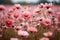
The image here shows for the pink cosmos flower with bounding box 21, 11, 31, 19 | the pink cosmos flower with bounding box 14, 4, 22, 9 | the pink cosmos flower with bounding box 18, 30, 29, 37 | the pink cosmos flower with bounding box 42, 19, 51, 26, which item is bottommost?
the pink cosmos flower with bounding box 18, 30, 29, 37

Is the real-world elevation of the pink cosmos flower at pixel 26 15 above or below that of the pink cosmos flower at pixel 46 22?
above

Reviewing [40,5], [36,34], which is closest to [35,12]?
[40,5]

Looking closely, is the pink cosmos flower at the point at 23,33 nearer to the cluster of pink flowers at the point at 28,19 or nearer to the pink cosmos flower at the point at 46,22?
the cluster of pink flowers at the point at 28,19

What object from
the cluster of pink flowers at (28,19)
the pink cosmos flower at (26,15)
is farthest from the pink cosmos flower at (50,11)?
the pink cosmos flower at (26,15)

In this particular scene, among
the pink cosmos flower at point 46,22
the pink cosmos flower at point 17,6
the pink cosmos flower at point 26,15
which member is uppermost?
the pink cosmos flower at point 17,6

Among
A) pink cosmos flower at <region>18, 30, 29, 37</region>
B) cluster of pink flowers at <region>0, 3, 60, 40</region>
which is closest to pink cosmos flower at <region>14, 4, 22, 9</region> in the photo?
cluster of pink flowers at <region>0, 3, 60, 40</region>

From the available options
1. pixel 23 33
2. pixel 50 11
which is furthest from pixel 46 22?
pixel 23 33

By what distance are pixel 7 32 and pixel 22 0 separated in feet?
1.02

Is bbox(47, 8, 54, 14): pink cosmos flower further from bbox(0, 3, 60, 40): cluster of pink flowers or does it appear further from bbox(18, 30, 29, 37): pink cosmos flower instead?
bbox(18, 30, 29, 37): pink cosmos flower

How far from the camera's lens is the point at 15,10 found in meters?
1.14

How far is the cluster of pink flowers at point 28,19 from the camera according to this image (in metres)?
1.11

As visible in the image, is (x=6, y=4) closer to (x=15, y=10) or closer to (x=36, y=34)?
(x=15, y=10)

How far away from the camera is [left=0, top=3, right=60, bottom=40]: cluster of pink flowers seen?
1114 mm

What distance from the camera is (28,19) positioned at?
113 centimetres
